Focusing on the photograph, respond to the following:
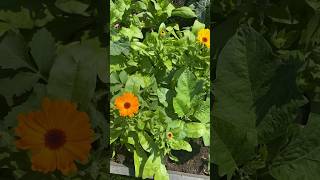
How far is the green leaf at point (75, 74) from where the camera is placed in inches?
61.4

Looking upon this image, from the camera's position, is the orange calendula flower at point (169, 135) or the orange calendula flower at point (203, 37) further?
the orange calendula flower at point (203, 37)

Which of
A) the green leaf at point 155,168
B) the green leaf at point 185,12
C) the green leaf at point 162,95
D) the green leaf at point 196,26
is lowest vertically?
the green leaf at point 155,168

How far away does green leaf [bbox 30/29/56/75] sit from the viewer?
157 centimetres

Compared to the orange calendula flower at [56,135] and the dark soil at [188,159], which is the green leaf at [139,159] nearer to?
the dark soil at [188,159]

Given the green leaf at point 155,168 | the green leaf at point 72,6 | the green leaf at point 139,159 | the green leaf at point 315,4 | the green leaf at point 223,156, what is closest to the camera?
the green leaf at point 315,4

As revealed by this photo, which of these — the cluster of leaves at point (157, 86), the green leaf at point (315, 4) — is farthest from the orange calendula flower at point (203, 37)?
the green leaf at point (315, 4)

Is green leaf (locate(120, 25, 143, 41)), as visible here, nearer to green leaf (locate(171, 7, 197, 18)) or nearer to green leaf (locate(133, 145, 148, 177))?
green leaf (locate(171, 7, 197, 18))

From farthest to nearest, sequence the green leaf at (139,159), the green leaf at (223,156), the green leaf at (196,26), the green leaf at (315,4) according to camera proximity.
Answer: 1. the green leaf at (196,26)
2. the green leaf at (139,159)
3. the green leaf at (223,156)
4. the green leaf at (315,4)

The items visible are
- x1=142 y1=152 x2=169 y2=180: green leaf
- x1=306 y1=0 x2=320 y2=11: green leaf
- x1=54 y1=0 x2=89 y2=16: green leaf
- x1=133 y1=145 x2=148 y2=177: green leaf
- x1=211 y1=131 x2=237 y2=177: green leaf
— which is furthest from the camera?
x1=133 y1=145 x2=148 y2=177: green leaf

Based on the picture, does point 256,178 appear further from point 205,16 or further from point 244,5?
point 205,16

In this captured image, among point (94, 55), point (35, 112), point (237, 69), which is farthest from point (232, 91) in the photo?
point (35, 112)

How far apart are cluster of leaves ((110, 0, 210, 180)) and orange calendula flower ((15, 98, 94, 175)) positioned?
4.03 ft

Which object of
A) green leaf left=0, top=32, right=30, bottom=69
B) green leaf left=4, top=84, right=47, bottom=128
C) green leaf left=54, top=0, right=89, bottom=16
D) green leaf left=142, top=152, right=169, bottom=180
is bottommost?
green leaf left=142, top=152, right=169, bottom=180

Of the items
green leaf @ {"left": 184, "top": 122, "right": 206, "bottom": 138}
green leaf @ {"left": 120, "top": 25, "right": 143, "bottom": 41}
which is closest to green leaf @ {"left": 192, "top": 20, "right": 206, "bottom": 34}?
green leaf @ {"left": 120, "top": 25, "right": 143, "bottom": 41}
